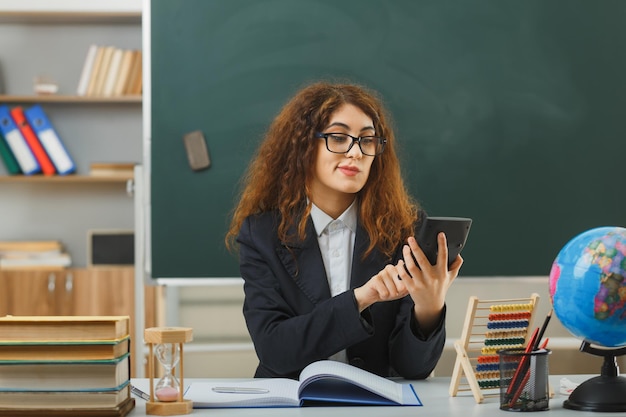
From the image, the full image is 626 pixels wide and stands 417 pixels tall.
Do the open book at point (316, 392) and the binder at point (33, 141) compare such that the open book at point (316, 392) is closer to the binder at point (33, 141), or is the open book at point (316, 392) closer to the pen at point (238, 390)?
the pen at point (238, 390)

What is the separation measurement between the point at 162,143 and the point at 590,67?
194 cm

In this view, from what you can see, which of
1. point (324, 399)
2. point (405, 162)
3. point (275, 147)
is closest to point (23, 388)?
point (324, 399)

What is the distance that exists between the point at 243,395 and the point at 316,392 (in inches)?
5.6

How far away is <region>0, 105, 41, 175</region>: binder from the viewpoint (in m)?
4.47

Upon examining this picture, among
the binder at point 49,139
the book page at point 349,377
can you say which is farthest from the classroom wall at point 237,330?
the book page at point 349,377

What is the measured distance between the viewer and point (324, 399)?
159cm

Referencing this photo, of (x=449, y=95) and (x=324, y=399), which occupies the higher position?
(x=449, y=95)

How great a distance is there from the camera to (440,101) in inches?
147

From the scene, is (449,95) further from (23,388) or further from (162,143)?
(23,388)

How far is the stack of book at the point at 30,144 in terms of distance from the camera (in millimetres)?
4480

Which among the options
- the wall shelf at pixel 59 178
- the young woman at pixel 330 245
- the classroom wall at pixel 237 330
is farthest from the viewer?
the wall shelf at pixel 59 178

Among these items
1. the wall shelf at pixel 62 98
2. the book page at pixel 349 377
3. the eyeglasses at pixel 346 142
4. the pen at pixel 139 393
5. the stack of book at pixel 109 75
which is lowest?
the pen at pixel 139 393

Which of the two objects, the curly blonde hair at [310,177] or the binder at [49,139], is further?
the binder at [49,139]

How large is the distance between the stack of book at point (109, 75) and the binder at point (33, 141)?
0.33 meters
